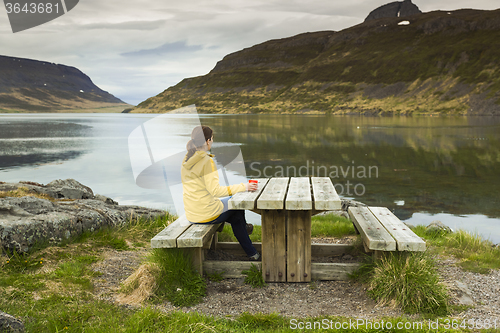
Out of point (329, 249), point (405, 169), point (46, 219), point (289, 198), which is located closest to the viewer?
point (289, 198)

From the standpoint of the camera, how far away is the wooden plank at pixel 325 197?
445 cm

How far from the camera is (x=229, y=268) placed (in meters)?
5.21

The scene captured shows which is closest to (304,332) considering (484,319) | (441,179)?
(484,319)

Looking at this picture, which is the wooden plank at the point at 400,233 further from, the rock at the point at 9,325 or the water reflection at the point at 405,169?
the water reflection at the point at 405,169

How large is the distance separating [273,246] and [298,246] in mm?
349

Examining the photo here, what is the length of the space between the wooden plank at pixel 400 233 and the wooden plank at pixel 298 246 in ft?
3.65

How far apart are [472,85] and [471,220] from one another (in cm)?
14324

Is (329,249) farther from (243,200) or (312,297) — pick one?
(243,200)

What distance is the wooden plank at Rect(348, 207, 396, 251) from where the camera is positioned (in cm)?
441

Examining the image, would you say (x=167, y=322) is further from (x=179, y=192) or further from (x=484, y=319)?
(x=179, y=192)

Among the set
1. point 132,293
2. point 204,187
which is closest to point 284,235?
point 204,187

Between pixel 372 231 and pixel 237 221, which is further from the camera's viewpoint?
pixel 237 221

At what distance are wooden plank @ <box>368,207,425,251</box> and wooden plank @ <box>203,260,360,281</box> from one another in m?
0.73

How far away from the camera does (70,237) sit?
586cm
